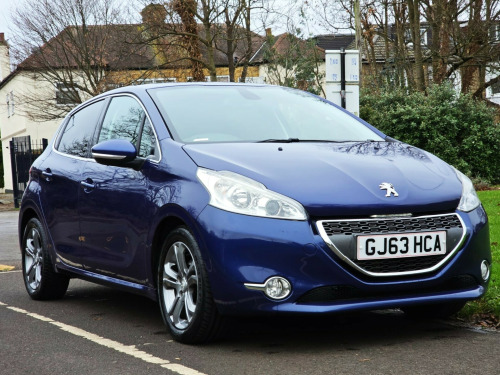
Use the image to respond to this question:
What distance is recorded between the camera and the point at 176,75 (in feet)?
122

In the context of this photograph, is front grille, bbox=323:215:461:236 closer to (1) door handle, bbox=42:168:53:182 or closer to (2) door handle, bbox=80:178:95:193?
(2) door handle, bbox=80:178:95:193

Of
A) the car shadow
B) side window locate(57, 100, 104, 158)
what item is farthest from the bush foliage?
the car shadow

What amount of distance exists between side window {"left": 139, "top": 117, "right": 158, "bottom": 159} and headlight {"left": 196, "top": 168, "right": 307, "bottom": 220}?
73 cm

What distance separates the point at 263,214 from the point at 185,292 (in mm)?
796

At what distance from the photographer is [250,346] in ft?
17.0

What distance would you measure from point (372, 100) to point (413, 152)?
2010 centimetres

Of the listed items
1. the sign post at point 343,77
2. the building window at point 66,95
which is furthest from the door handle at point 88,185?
the building window at point 66,95

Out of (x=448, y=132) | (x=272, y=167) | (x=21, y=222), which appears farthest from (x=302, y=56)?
(x=272, y=167)

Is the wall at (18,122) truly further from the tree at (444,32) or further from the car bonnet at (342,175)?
the car bonnet at (342,175)

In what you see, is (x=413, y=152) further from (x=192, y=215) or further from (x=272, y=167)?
(x=192, y=215)

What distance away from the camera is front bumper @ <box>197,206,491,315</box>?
15.4ft

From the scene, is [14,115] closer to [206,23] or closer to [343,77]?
[206,23]

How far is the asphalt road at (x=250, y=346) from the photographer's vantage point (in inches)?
182

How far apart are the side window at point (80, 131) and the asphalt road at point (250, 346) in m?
1.26
